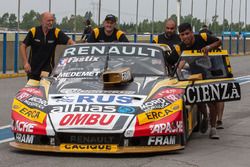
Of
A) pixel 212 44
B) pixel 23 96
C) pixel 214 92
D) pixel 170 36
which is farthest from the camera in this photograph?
pixel 170 36

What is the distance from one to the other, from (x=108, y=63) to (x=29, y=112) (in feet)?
5.60

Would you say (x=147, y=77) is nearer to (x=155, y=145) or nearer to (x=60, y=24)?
(x=155, y=145)

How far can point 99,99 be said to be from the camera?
7.80 m

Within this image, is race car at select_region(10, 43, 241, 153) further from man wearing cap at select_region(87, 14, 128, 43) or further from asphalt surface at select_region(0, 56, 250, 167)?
man wearing cap at select_region(87, 14, 128, 43)

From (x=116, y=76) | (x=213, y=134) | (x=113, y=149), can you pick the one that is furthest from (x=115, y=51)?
(x=113, y=149)

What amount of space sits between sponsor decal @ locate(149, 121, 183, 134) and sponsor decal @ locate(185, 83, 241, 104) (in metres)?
1.05

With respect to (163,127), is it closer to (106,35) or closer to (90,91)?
(90,91)

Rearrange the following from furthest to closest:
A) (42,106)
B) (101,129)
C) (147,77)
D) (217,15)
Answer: (217,15) < (147,77) < (42,106) < (101,129)

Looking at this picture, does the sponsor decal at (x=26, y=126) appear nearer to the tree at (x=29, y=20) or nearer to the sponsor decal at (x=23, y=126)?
the sponsor decal at (x=23, y=126)

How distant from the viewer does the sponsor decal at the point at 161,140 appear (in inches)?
292

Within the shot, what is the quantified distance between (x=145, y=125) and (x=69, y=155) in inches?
36.1

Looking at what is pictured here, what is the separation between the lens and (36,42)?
421 inches

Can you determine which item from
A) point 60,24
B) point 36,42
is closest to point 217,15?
point 60,24

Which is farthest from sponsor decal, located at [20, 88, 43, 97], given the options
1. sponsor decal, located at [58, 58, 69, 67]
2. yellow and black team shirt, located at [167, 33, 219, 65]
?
yellow and black team shirt, located at [167, 33, 219, 65]
